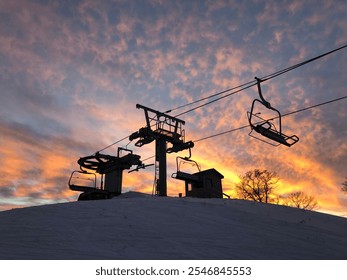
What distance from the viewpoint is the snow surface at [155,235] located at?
9117 mm

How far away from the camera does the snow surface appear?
9.12m

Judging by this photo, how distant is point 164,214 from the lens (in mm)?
13453

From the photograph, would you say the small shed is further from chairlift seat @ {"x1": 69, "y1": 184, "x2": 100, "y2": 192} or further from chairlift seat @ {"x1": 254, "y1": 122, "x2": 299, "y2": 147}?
chairlift seat @ {"x1": 254, "y1": 122, "x2": 299, "y2": 147}

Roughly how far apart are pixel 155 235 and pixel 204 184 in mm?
22390

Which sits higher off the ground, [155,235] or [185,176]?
[185,176]

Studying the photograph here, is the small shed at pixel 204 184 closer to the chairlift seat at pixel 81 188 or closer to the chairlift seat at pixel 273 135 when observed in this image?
the chairlift seat at pixel 81 188

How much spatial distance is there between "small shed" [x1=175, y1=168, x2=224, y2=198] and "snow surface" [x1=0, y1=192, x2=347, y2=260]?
16.4 m

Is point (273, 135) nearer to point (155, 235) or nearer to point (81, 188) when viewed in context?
point (155, 235)

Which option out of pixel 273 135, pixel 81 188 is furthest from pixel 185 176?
pixel 273 135

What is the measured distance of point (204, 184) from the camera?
1282 inches
